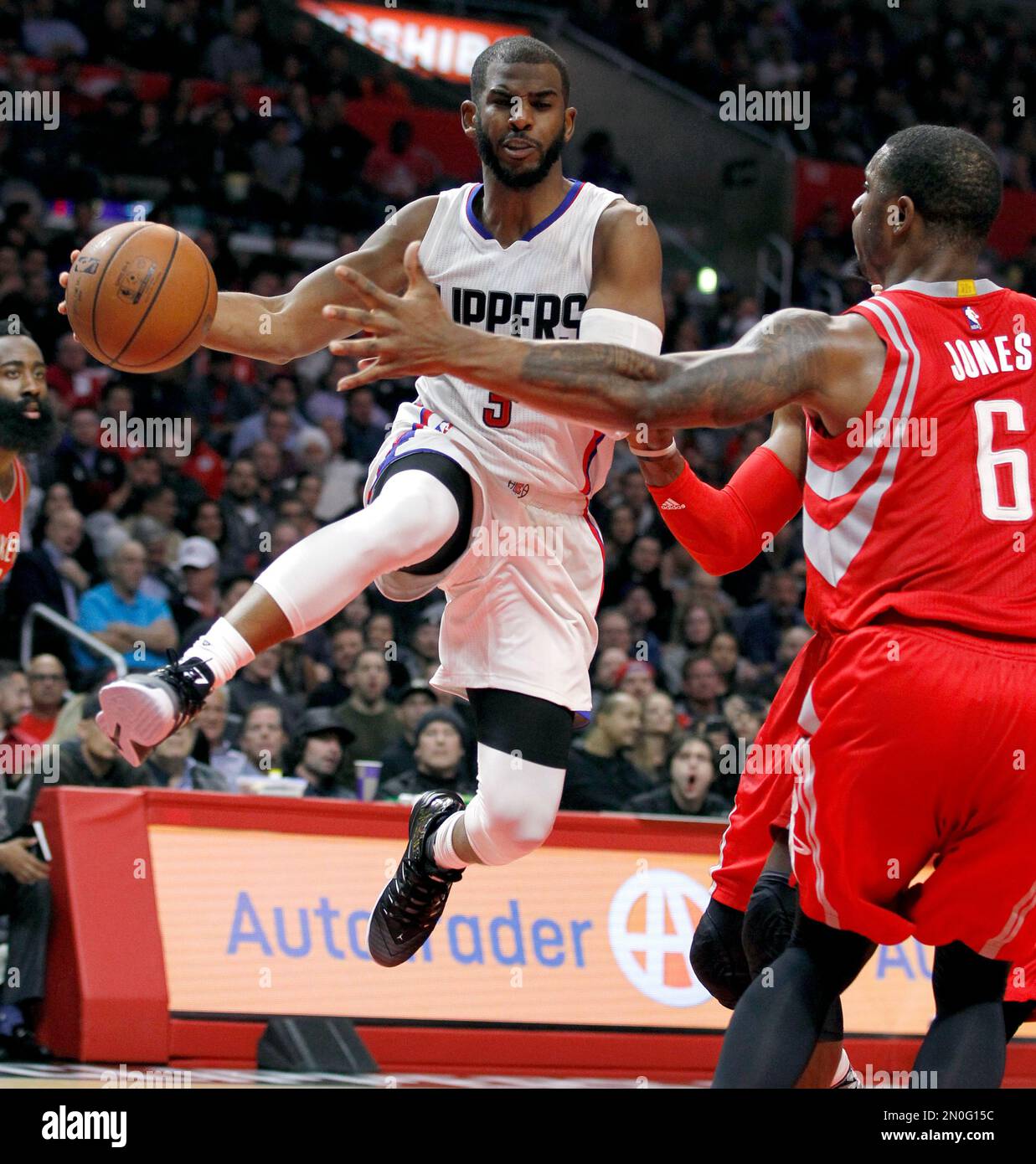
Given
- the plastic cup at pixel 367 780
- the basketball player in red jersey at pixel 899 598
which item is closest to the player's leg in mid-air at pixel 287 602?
the basketball player in red jersey at pixel 899 598

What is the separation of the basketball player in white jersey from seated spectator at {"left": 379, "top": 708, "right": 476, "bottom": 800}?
3619 millimetres

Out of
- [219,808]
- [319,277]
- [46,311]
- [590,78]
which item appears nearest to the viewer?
[319,277]

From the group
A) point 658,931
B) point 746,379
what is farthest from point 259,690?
point 746,379

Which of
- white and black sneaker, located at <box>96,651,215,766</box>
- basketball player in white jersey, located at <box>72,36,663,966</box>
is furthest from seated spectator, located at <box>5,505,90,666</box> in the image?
white and black sneaker, located at <box>96,651,215,766</box>

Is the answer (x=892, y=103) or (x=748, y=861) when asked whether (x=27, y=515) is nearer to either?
(x=748, y=861)

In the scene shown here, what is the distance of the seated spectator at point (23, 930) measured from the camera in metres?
7.40

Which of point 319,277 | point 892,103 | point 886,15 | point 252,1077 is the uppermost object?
point 886,15

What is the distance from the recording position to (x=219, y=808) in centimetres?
799

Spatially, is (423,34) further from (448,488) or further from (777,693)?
(777,693)

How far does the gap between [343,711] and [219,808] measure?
206 centimetres

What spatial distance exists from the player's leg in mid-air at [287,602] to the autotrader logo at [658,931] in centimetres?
442

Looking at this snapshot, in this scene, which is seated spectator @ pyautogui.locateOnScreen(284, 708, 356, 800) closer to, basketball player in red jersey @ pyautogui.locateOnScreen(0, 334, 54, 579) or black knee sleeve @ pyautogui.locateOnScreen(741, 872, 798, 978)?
basketball player in red jersey @ pyautogui.locateOnScreen(0, 334, 54, 579)

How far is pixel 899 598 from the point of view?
3623mm

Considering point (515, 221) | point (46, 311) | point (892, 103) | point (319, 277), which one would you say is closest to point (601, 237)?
point (515, 221)
